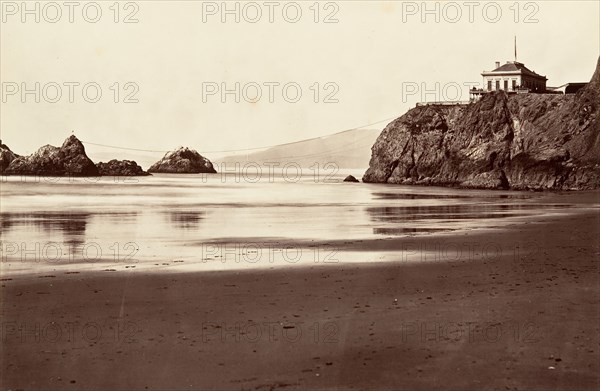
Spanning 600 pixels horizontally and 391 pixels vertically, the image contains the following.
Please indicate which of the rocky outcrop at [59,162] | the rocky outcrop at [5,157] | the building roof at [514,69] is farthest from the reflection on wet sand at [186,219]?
the rocky outcrop at [59,162]

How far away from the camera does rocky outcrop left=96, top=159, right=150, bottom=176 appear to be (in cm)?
16512

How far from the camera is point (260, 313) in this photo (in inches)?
550

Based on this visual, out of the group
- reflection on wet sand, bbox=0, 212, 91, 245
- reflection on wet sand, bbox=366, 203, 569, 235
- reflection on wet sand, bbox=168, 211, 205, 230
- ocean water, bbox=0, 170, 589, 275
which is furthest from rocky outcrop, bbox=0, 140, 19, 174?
reflection on wet sand, bbox=366, 203, 569, 235

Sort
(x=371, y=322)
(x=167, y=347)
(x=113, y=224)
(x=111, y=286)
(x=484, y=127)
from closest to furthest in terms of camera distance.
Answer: (x=167, y=347)
(x=371, y=322)
(x=111, y=286)
(x=113, y=224)
(x=484, y=127)

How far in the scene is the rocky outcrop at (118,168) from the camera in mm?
165125

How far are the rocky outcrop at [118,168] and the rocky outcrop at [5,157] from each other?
2292cm

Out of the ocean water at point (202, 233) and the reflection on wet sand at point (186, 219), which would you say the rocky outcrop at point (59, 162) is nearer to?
the ocean water at point (202, 233)

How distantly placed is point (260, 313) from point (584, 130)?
86.6 meters

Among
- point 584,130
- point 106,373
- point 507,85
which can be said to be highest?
point 507,85

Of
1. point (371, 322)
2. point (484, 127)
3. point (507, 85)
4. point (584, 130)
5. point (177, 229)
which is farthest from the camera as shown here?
point (507, 85)

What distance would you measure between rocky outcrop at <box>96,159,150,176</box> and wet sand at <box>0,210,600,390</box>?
151 meters

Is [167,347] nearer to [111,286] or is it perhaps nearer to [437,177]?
[111,286]

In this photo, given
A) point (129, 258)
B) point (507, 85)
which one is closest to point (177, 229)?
point (129, 258)

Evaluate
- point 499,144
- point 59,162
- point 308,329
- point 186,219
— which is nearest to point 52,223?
point 186,219
